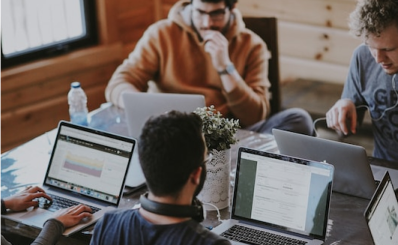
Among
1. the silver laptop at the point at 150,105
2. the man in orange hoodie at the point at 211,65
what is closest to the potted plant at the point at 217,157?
the silver laptop at the point at 150,105

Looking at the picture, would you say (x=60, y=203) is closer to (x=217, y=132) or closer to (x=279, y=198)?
(x=217, y=132)

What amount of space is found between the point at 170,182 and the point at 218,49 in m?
1.68

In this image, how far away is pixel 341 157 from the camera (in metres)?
2.25

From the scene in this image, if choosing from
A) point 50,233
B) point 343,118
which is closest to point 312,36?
point 343,118

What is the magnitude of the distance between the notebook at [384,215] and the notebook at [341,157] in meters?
0.20

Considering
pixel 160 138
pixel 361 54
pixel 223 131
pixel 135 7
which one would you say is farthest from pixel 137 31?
pixel 160 138

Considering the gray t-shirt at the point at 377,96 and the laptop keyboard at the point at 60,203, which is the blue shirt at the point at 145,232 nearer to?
the laptop keyboard at the point at 60,203

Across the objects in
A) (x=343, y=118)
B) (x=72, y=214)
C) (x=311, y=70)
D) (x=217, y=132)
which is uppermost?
(x=217, y=132)

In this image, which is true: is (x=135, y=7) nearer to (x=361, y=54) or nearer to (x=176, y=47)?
(x=176, y=47)

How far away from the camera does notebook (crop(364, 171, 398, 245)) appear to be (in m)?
1.89

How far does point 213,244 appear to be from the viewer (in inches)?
63.6

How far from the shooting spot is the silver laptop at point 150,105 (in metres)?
2.62

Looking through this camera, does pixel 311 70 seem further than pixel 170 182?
Yes

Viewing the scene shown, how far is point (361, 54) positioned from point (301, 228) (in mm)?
1038
